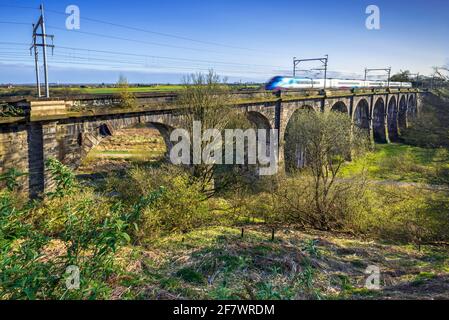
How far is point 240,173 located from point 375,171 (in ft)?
53.4

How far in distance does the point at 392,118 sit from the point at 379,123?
23.8 ft

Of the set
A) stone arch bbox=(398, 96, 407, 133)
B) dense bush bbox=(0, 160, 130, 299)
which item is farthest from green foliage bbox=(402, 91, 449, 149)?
stone arch bbox=(398, 96, 407, 133)

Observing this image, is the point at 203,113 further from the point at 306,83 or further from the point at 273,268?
the point at 306,83

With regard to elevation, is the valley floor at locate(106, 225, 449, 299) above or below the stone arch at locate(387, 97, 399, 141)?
below

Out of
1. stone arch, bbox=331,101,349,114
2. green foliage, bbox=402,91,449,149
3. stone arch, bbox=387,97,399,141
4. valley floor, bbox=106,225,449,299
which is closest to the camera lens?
valley floor, bbox=106,225,449,299

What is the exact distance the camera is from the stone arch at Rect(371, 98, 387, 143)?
157 feet

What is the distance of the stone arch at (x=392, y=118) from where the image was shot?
52.0 m

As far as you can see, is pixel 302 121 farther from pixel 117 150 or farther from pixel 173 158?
pixel 117 150

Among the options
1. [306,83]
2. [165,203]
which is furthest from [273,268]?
[306,83]

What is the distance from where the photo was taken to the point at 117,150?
35562 millimetres

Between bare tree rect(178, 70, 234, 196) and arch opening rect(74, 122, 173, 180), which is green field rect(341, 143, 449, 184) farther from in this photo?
arch opening rect(74, 122, 173, 180)

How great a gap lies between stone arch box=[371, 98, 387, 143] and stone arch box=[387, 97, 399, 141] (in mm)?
3342

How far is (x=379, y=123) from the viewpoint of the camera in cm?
4903
